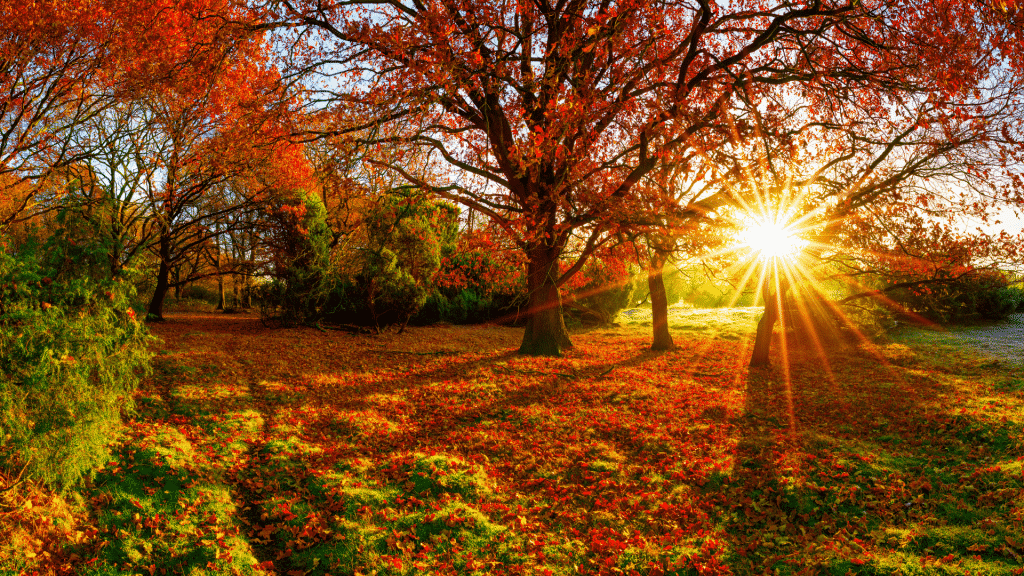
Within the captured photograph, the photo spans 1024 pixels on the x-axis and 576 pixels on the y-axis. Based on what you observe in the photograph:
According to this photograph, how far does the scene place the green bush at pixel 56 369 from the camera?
13.0 ft

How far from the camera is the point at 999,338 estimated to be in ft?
55.6

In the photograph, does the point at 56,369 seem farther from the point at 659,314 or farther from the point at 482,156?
the point at 659,314

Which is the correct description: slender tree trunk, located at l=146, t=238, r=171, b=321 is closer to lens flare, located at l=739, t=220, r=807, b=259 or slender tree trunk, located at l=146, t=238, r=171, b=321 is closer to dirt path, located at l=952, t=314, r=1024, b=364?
lens flare, located at l=739, t=220, r=807, b=259

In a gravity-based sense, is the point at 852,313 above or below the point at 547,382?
above

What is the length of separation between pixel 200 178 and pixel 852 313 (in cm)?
2227

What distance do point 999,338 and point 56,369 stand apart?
23207 millimetres

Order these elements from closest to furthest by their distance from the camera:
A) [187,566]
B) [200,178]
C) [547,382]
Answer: [187,566] < [547,382] < [200,178]

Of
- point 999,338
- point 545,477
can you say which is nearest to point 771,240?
point 545,477

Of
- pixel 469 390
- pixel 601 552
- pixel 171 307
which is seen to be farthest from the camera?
pixel 171 307

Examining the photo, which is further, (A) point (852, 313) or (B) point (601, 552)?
(A) point (852, 313)

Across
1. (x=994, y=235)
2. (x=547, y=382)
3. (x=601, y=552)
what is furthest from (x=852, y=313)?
(x=601, y=552)

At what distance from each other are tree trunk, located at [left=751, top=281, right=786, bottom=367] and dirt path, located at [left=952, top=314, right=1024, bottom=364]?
587 centimetres

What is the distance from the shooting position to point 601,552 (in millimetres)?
4484

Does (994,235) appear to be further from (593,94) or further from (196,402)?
(196,402)
